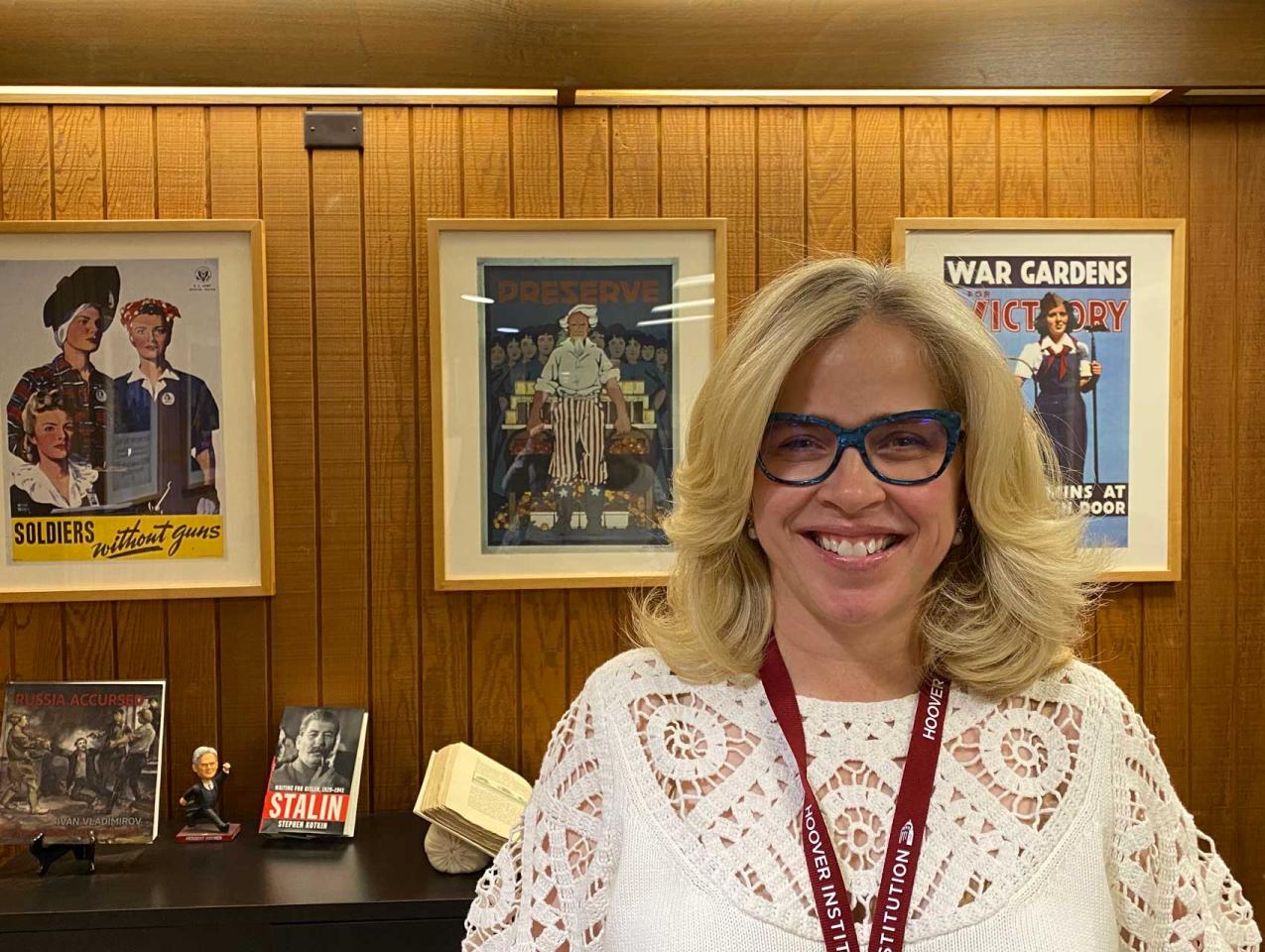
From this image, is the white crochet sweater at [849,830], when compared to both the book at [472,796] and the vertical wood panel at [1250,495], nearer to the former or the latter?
the book at [472,796]

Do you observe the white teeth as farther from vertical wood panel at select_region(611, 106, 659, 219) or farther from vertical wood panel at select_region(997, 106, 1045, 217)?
vertical wood panel at select_region(997, 106, 1045, 217)

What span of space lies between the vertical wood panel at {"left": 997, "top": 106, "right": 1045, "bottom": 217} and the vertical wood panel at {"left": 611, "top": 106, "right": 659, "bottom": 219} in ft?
2.29

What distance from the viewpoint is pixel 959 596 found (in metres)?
1.29

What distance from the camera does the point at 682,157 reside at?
7.07ft

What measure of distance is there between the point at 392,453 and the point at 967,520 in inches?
48.4

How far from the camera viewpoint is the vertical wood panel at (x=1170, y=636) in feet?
7.25

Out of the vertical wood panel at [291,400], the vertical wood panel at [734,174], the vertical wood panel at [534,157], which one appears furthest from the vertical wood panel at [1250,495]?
the vertical wood panel at [291,400]

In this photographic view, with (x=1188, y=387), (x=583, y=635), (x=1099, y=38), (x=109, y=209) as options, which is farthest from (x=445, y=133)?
(x=1188, y=387)

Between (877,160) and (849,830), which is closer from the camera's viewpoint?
(849,830)

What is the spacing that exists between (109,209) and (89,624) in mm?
808

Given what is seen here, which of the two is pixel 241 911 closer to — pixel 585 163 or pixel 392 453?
pixel 392 453

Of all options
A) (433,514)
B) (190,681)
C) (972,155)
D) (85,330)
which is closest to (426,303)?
(433,514)

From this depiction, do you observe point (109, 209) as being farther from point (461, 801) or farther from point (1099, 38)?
point (1099, 38)

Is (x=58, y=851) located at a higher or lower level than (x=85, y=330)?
lower
